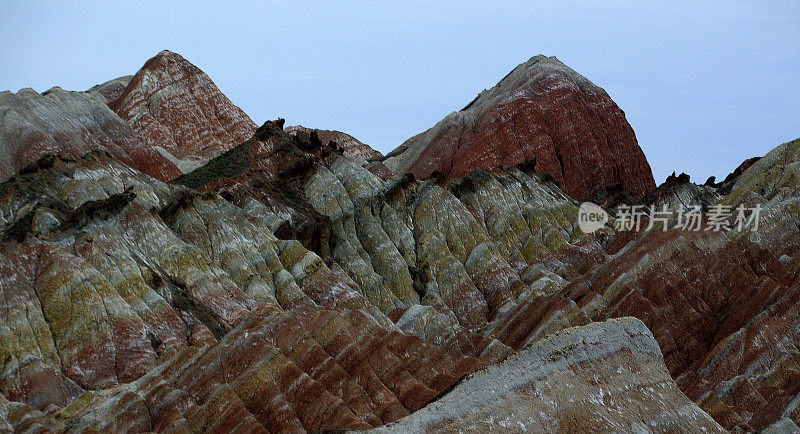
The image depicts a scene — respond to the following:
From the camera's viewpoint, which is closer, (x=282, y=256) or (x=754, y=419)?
(x=754, y=419)

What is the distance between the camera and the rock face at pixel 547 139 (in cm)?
15912

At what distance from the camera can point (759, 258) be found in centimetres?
9181

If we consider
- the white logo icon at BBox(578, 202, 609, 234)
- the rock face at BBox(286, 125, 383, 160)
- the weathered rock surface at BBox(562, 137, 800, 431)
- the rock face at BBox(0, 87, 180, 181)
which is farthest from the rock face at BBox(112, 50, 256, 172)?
the weathered rock surface at BBox(562, 137, 800, 431)

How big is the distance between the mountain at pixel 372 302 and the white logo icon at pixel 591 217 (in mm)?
939

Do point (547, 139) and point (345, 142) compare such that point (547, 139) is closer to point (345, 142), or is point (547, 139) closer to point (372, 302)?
point (345, 142)

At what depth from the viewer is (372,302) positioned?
101 meters

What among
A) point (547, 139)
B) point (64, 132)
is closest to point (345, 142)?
point (547, 139)

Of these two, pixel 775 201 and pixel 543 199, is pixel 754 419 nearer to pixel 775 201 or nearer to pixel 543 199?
pixel 775 201

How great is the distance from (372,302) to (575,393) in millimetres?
63823

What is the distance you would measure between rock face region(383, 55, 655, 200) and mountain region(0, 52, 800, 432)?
54.0 feet

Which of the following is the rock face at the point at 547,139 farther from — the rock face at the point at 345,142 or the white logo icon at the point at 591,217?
the white logo icon at the point at 591,217

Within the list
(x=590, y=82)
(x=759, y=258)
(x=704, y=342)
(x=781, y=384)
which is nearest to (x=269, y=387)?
(x=781, y=384)

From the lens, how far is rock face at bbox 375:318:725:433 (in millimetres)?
34750

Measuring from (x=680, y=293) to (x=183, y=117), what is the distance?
4740 inches
